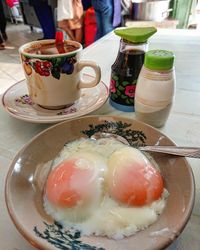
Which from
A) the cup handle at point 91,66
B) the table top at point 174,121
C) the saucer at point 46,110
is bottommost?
the table top at point 174,121

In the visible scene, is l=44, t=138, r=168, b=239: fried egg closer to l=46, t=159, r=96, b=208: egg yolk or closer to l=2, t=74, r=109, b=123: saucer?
l=46, t=159, r=96, b=208: egg yolk

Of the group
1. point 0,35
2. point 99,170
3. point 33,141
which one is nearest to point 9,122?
point 33,141

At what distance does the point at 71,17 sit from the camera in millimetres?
2182

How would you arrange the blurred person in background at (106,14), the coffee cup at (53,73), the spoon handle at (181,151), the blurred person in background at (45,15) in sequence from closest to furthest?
the spoon handle at (181,151) < the coffee cup at (53,73) < the blurred person in background at (106,14) < the blurred person in background at (45,15)

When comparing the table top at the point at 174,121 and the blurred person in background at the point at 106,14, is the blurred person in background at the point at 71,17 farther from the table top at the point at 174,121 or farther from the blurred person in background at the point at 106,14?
the table top at the point at 174,121

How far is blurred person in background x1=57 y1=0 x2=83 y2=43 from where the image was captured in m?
2.13

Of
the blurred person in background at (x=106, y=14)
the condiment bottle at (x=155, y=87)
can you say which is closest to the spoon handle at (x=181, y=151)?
the condiment bottle at (x=155, y=87)

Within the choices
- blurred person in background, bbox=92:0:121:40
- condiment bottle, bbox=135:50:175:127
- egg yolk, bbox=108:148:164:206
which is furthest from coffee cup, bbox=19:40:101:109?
blurred person in background, bbox=92:0:121:40

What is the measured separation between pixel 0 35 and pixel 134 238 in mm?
3098

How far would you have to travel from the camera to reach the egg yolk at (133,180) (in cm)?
34

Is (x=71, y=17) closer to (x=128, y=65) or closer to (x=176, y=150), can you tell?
(x=128, y=65)

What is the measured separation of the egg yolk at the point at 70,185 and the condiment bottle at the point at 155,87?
0.20 m

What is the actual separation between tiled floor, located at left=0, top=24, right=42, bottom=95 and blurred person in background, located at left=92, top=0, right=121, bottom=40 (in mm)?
769

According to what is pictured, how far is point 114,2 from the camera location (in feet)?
6.69
